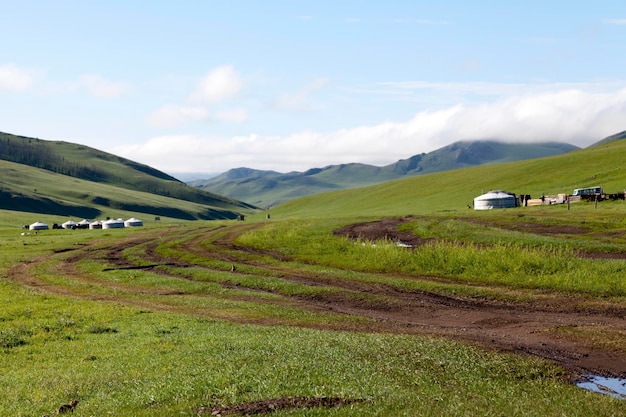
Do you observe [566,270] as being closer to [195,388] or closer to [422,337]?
[422,337]

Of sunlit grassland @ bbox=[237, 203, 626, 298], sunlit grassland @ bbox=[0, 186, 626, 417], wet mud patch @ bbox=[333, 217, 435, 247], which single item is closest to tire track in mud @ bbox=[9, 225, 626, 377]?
sunlit grassland @ bbox=[0, 186, 626, 417]

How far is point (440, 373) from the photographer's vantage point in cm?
1869

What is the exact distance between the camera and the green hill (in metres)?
130

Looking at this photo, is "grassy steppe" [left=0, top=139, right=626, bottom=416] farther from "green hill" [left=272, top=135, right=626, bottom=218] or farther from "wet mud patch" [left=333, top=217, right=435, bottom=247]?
"green hill" [left=272, top=135, right=626, bottom=218]

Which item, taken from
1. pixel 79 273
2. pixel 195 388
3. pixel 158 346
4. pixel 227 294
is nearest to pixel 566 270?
pixel 227 294

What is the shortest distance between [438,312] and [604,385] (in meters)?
14.8

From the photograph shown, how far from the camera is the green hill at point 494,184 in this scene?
13000 cm

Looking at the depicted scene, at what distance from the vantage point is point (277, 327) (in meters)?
28.4

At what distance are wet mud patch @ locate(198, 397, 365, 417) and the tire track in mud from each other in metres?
9.45

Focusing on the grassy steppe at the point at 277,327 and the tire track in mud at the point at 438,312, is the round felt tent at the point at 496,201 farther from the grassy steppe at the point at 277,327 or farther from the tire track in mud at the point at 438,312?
the tire track in mud at the point at 438,312

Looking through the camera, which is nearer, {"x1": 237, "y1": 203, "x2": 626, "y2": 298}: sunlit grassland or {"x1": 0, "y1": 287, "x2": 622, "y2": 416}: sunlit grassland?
{"x1": 0, "y1": 287, "x2": 622, "y2": 416}: sunlit grassland

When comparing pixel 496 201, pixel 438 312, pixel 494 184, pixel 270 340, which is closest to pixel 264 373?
pixel 270 340

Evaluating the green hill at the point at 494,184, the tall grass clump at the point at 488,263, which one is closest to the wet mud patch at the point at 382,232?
the tall grass clump at the point at 488,263

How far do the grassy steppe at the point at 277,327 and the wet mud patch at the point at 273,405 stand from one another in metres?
0.33
